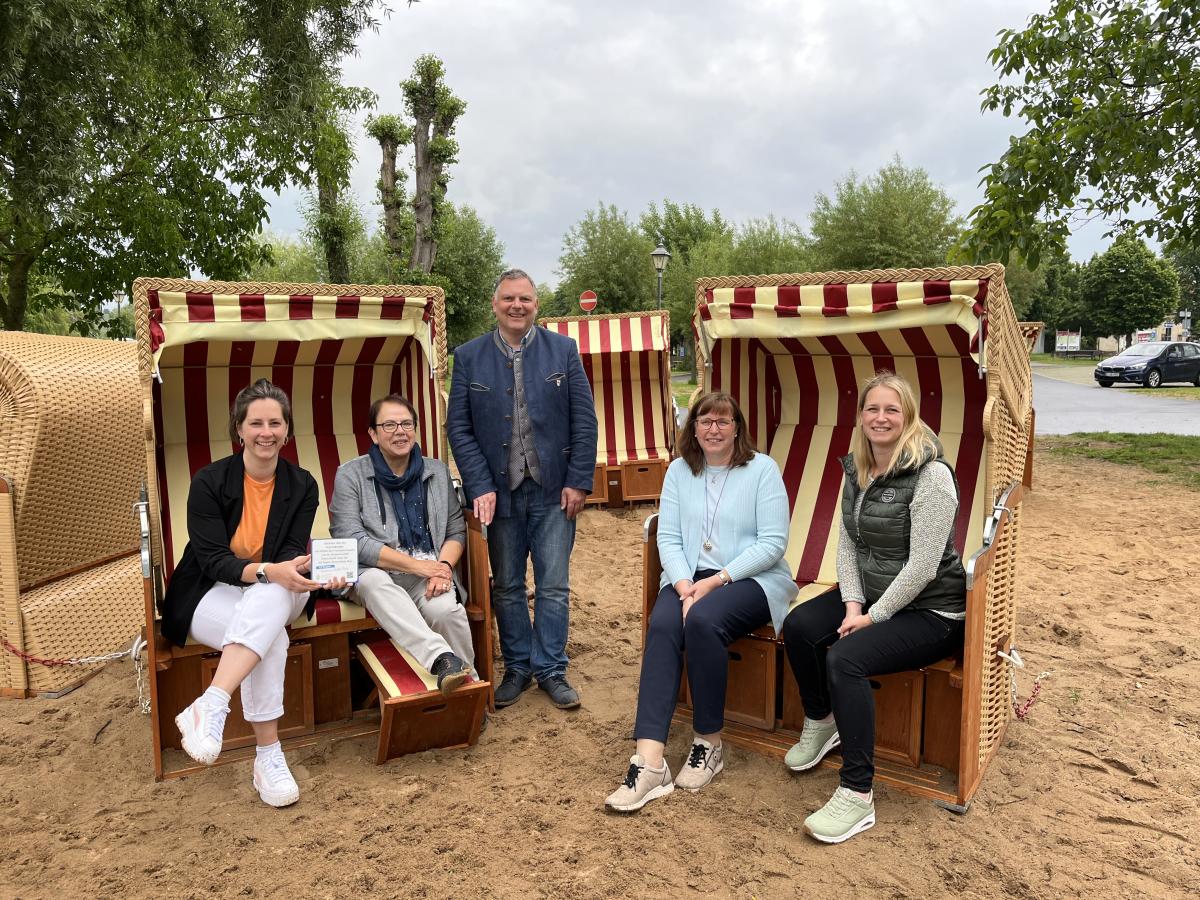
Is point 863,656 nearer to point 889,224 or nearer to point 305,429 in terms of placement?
point 305,429

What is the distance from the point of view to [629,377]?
29.9 ft

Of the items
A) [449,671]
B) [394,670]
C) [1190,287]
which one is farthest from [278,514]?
[1190,287]

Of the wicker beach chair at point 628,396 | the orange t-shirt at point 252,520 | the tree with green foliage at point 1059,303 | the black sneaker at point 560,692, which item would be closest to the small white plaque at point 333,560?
the orange t-shirt at point 252,520

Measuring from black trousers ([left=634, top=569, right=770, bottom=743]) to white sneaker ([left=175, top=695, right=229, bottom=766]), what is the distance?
1.53 meters

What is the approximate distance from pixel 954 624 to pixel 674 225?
47.3 m

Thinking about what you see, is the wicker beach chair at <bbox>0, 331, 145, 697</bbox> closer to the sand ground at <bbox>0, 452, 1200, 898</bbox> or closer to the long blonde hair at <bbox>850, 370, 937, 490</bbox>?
the sand ground at <bbox>0, 452, 1200, 898</bbox>

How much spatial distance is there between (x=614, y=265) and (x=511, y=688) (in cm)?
3520

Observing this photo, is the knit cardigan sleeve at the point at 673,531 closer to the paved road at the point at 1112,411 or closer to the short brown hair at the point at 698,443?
the short brown hair at the point at 698,443

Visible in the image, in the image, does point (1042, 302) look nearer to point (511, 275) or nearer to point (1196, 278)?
point (1196, 278)

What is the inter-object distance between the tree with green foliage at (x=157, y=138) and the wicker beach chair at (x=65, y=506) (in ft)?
8.36

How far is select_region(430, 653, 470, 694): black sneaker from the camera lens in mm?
3346

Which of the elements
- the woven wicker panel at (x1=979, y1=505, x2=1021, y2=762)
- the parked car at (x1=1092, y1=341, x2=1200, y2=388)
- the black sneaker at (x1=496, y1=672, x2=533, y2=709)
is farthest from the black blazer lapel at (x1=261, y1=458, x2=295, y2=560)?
the parked car at (x1=1092, y1=341, x2=1200, y2=388)

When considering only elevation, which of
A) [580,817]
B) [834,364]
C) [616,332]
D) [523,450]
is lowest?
[580,817]

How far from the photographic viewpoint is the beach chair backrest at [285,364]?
3645 mm
